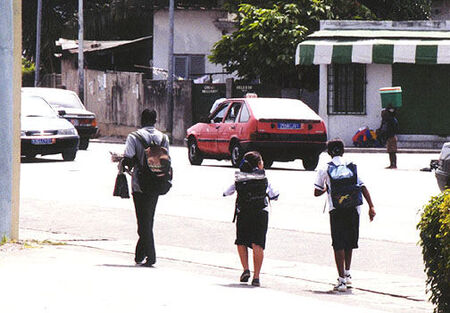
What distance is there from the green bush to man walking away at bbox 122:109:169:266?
3.97 meters

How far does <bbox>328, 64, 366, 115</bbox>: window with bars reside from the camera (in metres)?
37.1

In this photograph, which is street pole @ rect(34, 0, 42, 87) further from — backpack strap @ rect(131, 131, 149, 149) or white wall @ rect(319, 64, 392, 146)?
backpack strap @ rect(131, 131, 149, 149)

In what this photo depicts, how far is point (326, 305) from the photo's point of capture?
28.5 ft

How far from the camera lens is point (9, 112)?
11.7 meters

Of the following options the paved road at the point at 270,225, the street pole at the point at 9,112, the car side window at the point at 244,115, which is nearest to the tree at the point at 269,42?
the car side window at the point at 244,115

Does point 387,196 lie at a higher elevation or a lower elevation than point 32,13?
lower

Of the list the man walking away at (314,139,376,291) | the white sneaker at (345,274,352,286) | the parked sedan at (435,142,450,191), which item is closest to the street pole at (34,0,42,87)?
the parked sedan at (435,142,450,191)

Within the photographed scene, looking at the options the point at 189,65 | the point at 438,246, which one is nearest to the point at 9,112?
the point at 438,246

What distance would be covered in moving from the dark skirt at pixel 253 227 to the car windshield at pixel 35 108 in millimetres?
17201

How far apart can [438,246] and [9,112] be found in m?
5.82

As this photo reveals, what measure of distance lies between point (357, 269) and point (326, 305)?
8.23 ft

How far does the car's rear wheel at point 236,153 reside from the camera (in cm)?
2434

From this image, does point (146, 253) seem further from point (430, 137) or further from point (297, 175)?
point (430, 137)

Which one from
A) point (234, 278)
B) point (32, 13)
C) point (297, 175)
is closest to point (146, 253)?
point (234, 278)
